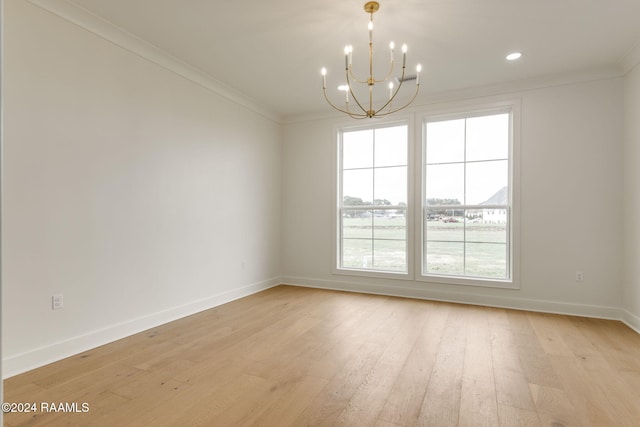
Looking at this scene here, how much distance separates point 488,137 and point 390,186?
4.67 ft

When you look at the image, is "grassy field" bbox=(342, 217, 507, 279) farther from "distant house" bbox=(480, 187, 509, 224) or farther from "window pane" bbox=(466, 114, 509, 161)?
"window pane" bbox=(466, 114, 509, 161)

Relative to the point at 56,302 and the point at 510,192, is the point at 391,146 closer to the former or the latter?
the point at 510,192

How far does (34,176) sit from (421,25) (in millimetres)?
3362

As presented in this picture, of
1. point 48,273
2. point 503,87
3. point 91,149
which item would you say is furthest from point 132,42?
point 503,87

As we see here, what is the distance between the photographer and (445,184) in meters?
4.77

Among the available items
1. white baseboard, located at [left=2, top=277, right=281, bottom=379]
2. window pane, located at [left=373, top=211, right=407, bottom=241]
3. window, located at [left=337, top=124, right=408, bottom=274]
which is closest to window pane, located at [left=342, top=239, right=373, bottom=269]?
window, located at [left=337, top=124, right=408, bottom=274]

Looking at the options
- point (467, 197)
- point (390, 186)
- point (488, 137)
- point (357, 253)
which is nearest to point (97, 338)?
point (357, 253)

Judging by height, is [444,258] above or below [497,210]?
below

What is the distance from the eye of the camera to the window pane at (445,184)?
470cm

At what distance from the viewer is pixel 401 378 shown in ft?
8.16

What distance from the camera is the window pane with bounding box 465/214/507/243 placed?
4460mm

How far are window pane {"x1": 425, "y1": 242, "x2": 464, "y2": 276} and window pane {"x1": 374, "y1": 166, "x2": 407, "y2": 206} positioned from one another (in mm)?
774

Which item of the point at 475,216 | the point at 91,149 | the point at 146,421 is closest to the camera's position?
the point at 146,421

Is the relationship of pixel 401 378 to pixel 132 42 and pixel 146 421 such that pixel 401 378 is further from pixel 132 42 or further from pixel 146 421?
pixel 132 42
